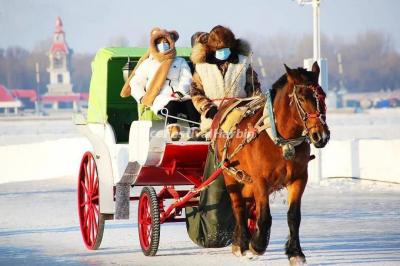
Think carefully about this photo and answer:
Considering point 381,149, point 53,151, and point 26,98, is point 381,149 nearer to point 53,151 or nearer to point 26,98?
point 53,151

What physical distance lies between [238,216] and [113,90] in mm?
3021

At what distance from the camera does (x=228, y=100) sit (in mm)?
10961

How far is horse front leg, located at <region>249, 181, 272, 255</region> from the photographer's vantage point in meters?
9.90

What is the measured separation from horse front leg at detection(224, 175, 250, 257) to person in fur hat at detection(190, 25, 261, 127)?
0.69 m

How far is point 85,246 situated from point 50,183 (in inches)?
446

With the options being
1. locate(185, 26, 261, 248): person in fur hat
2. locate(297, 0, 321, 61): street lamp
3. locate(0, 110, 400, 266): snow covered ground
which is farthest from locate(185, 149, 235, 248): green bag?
locate(297, 0, 321, 61): street lamp

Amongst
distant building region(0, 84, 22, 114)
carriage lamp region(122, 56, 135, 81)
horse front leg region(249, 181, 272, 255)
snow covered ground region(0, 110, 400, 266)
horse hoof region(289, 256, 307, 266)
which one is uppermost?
carriage lamp region(122, 56, 135, 81)

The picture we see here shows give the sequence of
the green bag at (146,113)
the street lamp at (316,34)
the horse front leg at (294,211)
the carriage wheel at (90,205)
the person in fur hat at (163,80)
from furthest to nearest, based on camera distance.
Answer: the street lamp at (316,34)
the carriage wheel at (90,205)
the green bag at (146,113)
the person in fur hat at (163,80)
the horse front leg at (294,211)

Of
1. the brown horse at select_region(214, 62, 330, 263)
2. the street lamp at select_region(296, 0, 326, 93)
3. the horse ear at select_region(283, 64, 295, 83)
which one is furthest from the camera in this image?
the street lamp at select_region(296, 0, 326, 93)

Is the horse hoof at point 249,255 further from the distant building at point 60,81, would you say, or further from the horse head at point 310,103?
the distant building at point 60,81

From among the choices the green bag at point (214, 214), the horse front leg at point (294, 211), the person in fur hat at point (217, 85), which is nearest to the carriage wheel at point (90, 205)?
the green bag at point (214, 214)

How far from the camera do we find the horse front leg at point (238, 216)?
10.6 m

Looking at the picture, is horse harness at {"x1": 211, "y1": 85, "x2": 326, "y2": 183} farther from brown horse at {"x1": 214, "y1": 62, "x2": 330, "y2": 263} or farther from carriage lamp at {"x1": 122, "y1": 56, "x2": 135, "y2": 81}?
carriage lamp at {"x1": 122, "y1": 56, "x2": 135, "y2": 81}

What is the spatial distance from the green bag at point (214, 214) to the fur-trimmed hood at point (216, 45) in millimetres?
859
